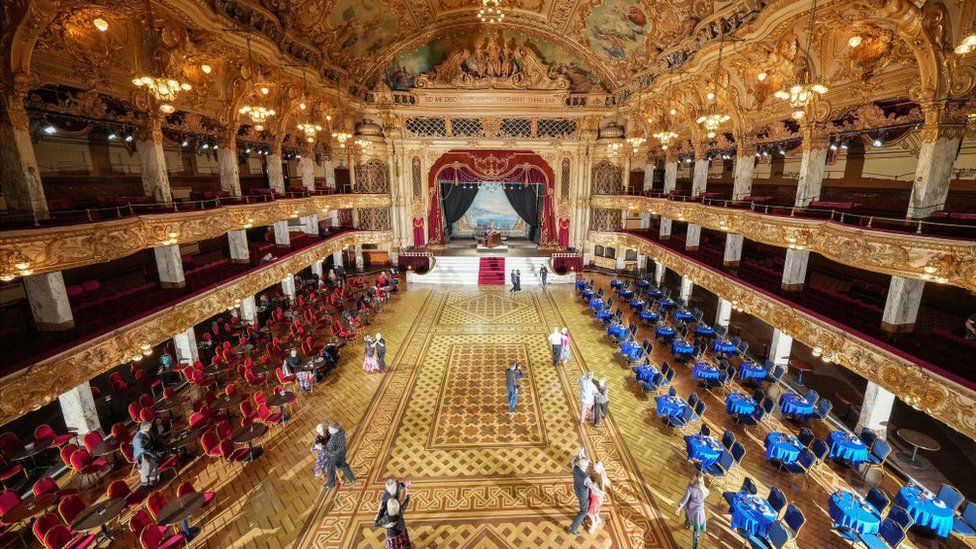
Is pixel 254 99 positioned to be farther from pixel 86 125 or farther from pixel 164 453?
pixel 164 453

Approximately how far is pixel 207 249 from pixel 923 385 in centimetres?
2303

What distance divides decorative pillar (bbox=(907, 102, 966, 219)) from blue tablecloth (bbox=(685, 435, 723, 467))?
18.7 ft

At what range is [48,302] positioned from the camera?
7.41m

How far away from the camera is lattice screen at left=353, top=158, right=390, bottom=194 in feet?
70.2

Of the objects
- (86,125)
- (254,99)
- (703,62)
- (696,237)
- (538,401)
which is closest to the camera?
(86,125)

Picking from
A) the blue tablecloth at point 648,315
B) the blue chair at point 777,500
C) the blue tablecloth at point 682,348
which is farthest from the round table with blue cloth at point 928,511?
the blue tablecloth at point 648,315

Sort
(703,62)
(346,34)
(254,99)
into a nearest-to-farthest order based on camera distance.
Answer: (703,62), (254,99), (346,34)

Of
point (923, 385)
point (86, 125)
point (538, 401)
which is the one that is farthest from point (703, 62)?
point (86, 125)

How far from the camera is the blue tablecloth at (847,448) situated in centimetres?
747

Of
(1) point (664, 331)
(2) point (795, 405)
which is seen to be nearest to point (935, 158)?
(2) point (795, 405)

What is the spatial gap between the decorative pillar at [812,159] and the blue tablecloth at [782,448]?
20.5ft

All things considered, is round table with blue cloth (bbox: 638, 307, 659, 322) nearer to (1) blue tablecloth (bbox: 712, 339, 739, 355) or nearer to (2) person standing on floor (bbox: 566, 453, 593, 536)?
(1) blue tablecloth (bbox: 712, 339, 739, 355)

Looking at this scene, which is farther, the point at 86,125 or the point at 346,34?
the point at 346,34

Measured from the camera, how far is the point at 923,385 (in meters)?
6.28
